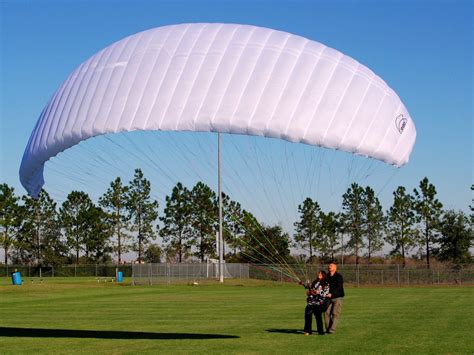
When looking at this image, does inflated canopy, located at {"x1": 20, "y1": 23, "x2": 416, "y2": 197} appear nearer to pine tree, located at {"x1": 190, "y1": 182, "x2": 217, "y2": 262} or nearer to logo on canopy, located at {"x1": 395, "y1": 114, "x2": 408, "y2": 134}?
logo on canopy, located at {"x1": 395, "y1": 114, "x2": 408, "y2": 134}

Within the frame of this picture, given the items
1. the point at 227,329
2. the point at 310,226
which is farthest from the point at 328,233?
the point at 227,329

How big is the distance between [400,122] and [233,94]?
3662mm

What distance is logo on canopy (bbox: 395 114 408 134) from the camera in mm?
17078

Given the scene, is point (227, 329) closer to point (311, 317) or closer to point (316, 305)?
point (311, 317)

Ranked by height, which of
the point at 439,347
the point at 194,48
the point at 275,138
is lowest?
the point at 439,347

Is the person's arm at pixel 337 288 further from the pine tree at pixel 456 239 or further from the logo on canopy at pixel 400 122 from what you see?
the pine tree at pixel 456 239

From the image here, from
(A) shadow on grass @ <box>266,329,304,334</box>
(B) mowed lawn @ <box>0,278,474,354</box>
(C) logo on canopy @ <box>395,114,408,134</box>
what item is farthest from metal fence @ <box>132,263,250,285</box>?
(C) logo on canopy @ <box>395,114,408,134</box>

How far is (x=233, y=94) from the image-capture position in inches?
629

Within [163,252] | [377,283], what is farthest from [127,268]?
[377,283]

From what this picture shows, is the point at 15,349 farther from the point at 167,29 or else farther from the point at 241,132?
the point at 167,29

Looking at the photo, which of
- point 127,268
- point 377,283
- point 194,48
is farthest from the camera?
point 127,268

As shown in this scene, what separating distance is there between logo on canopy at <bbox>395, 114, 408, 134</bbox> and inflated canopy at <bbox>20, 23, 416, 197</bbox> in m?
0.02

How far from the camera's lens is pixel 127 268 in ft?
292

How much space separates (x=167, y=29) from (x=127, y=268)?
7259cm
